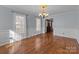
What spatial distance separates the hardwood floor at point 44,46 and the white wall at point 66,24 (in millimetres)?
82

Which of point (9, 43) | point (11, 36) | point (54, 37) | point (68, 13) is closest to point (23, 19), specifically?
point (11, 36)

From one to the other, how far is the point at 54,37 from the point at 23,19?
58 cm

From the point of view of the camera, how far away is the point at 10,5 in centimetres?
150

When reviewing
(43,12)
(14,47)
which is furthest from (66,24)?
(14,47)

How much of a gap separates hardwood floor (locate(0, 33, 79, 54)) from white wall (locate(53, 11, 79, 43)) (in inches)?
3.2

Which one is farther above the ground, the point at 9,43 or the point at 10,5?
the point at 10,5

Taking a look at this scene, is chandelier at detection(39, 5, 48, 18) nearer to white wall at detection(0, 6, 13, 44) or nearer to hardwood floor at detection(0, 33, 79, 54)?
hardwood floor at detection(0, 33, 79, 54)

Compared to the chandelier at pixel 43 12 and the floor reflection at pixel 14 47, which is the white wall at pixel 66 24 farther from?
the floor reflection at pixel 14 47

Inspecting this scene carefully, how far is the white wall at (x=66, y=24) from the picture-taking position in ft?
5.48

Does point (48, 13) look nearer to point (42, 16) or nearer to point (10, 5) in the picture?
point (42, 16)

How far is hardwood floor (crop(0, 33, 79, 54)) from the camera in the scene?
159 cm

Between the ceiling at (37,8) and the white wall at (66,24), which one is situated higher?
the ceiling at (37,8)

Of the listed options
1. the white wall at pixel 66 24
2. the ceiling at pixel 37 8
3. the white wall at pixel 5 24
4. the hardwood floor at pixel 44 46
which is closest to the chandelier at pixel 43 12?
the ceiling at pixel 37 8

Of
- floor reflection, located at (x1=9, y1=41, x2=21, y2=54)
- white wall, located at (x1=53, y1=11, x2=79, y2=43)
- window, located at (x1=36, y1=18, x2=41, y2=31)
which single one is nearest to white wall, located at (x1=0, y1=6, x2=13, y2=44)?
floor reflection, located at (x1=9, y1=41, x2=21, y2=54)
